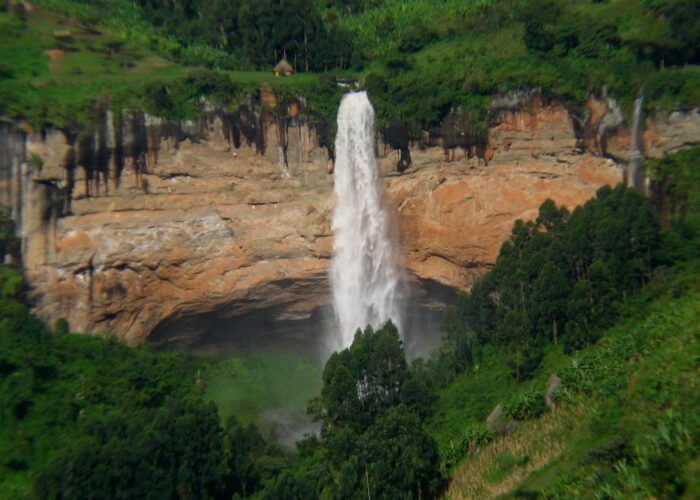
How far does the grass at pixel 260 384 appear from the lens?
26391 mm

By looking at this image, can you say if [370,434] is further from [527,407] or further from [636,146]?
[636,146]

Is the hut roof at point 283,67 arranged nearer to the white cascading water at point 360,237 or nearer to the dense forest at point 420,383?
the white cascading water at point 360,237

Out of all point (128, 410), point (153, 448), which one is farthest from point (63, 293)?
point (153, 448)

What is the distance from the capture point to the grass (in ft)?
86.6

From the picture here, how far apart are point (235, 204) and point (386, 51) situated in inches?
406

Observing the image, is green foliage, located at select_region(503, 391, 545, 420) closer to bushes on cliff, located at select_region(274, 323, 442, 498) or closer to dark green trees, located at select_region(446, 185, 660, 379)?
bushes on cliff, located at select_region(274, 323, 442, 498)

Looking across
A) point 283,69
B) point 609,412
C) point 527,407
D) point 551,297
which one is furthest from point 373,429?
point 283,69

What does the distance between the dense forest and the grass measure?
915 mm

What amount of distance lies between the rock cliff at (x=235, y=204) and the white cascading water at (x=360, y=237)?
17.5 inches

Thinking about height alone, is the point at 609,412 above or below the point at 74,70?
below

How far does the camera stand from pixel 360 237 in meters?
28.2

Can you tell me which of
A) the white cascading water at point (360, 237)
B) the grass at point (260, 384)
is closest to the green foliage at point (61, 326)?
the grass at point (260, 384)

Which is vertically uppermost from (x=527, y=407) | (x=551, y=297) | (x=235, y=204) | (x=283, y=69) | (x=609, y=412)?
(x=283, y=69)

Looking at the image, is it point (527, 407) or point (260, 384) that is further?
point (260, 384)
